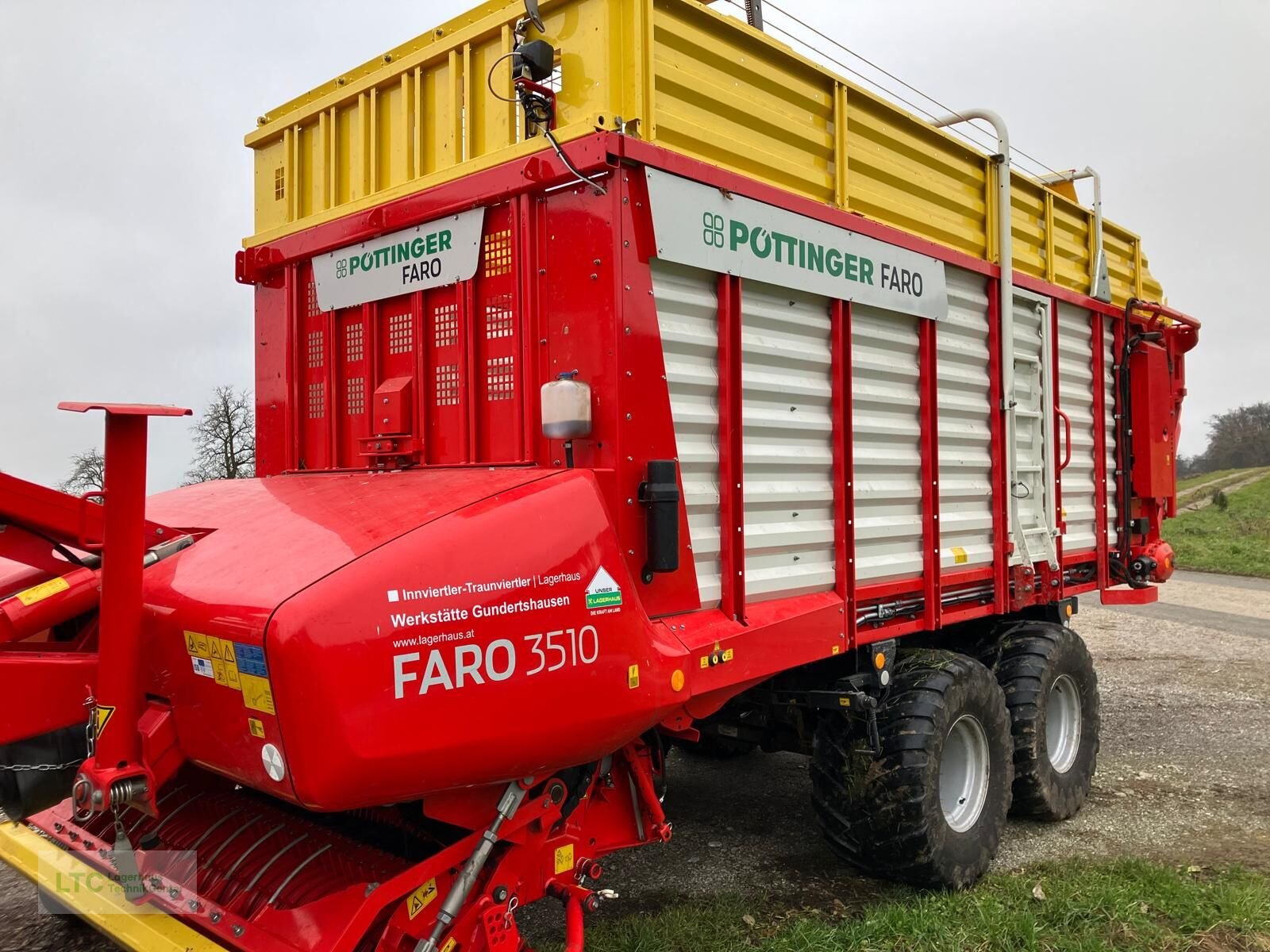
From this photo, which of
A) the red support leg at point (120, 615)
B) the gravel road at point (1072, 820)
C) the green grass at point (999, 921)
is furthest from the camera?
the gravel road at point (1072, 820)

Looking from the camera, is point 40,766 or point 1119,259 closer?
point 40,766

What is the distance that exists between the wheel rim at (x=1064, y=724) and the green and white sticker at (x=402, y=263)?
4.08 m

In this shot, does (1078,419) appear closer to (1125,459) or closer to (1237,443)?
(1125,459)

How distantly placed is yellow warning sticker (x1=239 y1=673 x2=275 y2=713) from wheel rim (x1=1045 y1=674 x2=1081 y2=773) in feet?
14.9

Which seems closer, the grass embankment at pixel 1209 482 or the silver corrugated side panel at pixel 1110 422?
the silver corrugated side panel at pixel 1110 422

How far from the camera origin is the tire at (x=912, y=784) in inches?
159

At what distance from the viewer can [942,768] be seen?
4.49 meters

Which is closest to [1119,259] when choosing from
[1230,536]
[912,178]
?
[912,178]

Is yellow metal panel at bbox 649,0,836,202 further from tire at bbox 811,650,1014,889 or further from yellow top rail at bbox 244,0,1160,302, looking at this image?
tire at bbox 811,650,1014,889

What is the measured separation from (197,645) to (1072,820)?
4.81m

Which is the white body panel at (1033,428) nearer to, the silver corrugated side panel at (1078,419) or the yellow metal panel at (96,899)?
the silver corrugated side panel at (1078,419)

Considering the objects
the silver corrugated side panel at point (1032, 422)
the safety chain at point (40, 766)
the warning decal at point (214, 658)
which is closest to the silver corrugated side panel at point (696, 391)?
the warning decal at point (214, 658)

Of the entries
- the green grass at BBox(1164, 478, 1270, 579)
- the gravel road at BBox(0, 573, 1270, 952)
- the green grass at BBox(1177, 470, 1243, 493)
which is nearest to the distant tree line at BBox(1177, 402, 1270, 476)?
the green grass at BBox(1177, 470, 1243, 493)

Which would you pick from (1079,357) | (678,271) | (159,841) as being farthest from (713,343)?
(1079,357)
